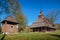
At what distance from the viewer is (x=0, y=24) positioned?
50438 mm

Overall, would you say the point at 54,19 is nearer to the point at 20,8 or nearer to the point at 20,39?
A: the point at 20,8

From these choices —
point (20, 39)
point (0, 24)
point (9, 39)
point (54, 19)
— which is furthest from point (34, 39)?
point (54, 19)

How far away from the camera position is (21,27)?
5756cm

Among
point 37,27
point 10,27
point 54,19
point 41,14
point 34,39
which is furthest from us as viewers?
point 54,19

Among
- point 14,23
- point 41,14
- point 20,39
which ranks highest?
point 41,14

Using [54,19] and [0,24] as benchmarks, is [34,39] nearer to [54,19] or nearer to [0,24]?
[0,24]

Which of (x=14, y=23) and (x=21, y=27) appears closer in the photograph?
(x=14, y=23)

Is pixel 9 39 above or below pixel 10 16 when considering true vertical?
below

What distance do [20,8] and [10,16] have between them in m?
6.60

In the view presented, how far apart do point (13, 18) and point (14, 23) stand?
263 cm

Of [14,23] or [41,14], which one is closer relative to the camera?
[14,23]

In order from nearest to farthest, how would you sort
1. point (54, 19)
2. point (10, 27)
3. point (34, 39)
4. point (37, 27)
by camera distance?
point (34, 39) → point (10, 27) → point (37, 27) → point (54, 19)

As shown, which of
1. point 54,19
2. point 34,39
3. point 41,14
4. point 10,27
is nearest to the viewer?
point 34,39

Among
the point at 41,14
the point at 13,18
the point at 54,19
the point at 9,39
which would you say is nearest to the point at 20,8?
the point at 13,18
